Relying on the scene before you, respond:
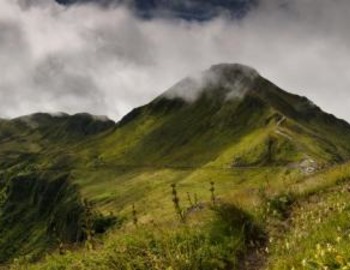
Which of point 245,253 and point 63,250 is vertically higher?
point 63,250

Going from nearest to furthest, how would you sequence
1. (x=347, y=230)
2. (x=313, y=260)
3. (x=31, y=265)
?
1. (x=313, y=260)
2. (x=347, y=230)
3. (x=31, y=265)

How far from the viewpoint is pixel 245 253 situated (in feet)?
49.3

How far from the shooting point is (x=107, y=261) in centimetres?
1326

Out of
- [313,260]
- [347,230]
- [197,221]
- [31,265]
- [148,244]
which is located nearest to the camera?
[313,260]

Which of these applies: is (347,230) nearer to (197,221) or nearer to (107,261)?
(107,261)

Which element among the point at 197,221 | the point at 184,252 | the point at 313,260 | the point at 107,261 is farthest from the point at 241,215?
the point at 313,260

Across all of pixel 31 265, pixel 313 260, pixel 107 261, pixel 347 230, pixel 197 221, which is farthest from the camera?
pixel 197 221

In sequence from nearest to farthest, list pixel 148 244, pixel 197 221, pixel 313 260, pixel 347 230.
A: pixel 313 260 < pixel 347 230 < pixel 148 244 < pixel 197 221

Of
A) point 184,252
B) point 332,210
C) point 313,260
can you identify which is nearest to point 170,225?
point 184,252

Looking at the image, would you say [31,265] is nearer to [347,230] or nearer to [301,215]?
[301,215]

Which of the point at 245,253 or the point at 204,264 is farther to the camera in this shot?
the point at 245,253

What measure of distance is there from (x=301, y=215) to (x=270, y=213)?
3051 millimetres

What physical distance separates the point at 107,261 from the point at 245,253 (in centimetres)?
350

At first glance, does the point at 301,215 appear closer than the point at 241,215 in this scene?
Yes
